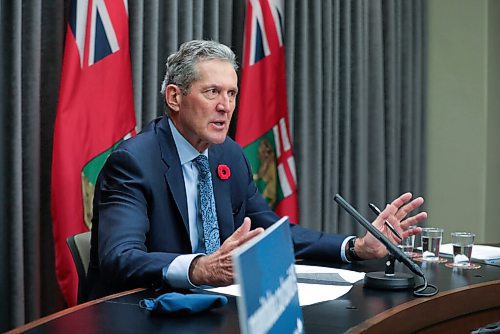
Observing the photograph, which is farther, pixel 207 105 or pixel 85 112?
pixel 85 112

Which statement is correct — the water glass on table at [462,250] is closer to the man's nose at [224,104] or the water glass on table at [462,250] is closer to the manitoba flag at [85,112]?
the man's nose at [224,104]

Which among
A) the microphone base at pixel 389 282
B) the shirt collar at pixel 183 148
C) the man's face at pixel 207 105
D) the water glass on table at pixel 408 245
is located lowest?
the water glass on table at pixel 408 245

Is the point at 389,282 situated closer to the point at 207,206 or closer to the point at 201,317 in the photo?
the point at 201,317

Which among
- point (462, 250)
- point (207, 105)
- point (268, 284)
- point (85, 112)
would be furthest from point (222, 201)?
point (268, 284)

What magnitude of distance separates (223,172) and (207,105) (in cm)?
24

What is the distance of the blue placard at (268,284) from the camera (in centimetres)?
101

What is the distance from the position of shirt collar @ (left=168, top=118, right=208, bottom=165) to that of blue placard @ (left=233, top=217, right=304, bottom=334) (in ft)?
4.09

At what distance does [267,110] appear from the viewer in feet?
13.2

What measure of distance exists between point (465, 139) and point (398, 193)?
0.65m

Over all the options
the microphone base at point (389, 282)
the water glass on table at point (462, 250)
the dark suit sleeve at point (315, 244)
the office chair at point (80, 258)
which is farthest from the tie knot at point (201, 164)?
the water glass on table at point (462, 250)

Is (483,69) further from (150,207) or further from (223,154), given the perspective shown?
(150,207)

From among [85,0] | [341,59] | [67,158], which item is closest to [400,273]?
[67,158]

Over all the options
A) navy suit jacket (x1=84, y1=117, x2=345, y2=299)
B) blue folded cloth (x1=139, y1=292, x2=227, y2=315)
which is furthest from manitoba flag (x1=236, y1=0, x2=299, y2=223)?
blue folded cloth (x1=139, y1=292, x2=227, y2=315)

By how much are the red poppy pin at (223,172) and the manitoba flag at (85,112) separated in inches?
30.8
